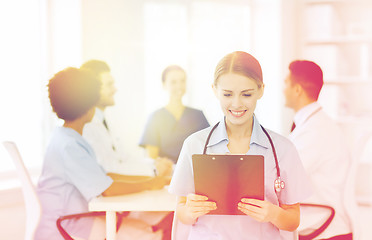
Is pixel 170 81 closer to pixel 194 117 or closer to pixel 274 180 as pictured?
pixel 194 117

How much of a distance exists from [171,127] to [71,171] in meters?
1.08

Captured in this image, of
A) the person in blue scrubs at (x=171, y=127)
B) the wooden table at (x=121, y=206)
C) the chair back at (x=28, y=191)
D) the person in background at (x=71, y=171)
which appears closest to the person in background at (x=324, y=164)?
the wooden table at (x=121, y=206)

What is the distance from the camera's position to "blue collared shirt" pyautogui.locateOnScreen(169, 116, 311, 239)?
4.39 ft

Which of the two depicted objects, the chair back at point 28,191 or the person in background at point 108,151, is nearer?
the chair back at point 28,191

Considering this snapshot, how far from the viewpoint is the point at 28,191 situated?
1.81 metres

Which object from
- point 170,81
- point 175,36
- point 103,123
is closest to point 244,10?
point 175,36

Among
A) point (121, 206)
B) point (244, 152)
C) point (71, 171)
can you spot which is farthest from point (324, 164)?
point (71, 171)

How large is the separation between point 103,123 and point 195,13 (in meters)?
1.76

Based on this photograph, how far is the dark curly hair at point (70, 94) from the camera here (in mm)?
1922

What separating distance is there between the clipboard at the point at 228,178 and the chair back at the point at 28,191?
32.6 inches

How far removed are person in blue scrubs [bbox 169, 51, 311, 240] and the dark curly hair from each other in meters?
0.75

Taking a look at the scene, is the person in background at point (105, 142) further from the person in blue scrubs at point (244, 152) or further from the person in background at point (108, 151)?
the person in blue scrubs at point (244, 152)

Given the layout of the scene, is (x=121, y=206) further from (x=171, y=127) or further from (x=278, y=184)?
(x=171, y=127)

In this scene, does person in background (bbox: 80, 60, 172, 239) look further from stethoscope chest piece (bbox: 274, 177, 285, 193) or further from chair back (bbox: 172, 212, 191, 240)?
stethoscope chest piece (bbox: 274, 177, 285, 193)
